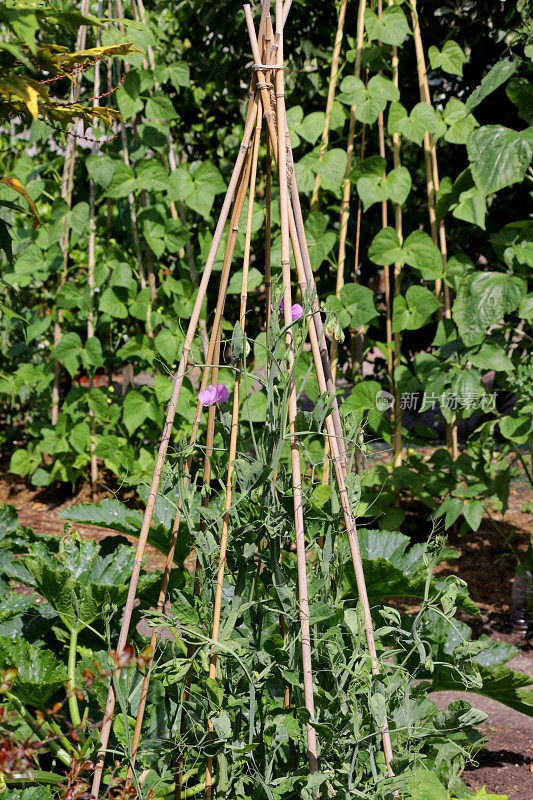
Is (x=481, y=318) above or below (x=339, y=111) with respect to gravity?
below

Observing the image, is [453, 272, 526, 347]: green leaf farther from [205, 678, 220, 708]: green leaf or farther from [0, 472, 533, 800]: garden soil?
[205, 678, 220, 708]: green leaf

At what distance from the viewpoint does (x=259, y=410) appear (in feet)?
8.13

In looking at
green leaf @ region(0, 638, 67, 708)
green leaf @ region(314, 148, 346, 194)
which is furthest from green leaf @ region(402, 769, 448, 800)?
green leaf @ region(314, 148, 346, 194)

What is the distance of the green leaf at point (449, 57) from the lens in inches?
104

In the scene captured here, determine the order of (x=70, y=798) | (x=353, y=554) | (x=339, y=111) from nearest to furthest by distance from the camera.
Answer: (x=70, y=798), (x=353, y=554), (x=339, y=111)

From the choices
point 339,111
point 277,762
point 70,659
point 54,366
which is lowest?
point 277,762

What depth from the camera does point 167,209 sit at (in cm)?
322

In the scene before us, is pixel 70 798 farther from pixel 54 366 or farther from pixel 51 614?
pixel 54 366

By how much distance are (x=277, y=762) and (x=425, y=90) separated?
2298 millimetres

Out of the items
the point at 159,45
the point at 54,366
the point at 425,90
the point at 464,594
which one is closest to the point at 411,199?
the point at 425,90

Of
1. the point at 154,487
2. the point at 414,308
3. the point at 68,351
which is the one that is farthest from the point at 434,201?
the point at 154,487

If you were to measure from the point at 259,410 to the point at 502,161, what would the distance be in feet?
3.53

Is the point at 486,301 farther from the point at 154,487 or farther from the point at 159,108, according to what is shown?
the point at 159,108

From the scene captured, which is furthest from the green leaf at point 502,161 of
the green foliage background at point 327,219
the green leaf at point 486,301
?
the green leaf at point 486,301
